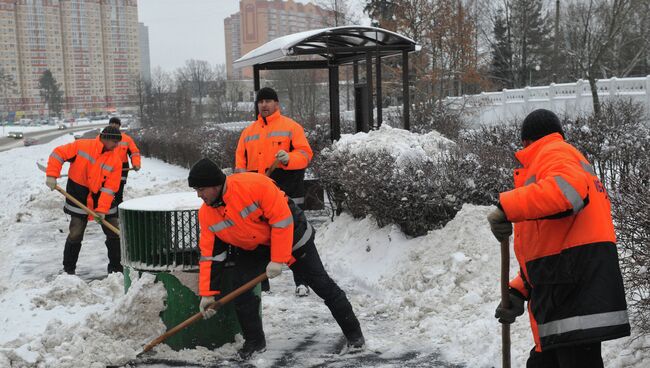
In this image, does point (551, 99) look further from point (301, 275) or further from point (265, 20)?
point (265, 20)

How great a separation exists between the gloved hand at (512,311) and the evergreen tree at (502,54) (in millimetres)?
45543

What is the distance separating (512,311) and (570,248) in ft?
1.92

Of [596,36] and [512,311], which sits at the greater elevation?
[596,36]

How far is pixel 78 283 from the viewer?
6109 mm

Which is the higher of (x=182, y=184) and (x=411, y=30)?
(x=411, y=30)

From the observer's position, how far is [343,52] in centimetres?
1056

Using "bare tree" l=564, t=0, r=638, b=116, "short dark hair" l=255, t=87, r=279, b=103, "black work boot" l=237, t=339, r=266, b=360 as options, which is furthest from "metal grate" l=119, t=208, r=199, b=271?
"bare tree" l=564, t=0, r=638, b=116

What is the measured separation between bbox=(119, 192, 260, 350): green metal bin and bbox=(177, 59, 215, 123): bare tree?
A: 5236 centimetres

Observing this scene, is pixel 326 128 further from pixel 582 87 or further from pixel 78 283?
pixel 582 87

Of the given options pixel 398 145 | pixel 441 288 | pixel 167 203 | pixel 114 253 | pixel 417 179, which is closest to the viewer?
pixel 167 203

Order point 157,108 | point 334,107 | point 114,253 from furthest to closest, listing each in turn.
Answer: point 157,108 < point 334,107 < point 114,253

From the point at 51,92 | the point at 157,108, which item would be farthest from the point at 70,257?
the point at 51,92

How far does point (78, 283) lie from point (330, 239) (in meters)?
3.28

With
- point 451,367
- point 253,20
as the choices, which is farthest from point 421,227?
point 253,20
